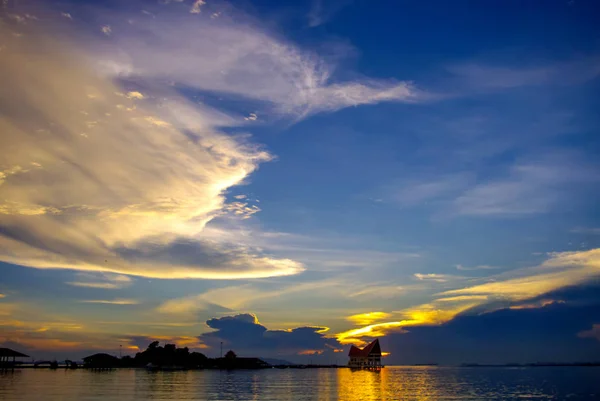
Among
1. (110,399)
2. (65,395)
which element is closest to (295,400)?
(110,399)

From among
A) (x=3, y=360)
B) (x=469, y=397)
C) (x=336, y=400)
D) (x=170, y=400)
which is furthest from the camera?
(x=3, y=360)

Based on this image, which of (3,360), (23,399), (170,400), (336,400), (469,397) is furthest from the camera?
(3,360)

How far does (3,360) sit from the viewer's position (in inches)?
7456

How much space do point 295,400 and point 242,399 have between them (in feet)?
28.8

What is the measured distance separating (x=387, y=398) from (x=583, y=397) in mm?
34502

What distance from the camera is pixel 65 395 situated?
80312mm

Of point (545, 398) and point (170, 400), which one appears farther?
point (545, 398)

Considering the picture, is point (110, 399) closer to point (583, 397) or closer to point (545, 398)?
point (545, 398)

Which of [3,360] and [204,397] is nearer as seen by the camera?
[204,397]

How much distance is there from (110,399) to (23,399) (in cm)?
1219

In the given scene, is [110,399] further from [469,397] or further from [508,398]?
[508,398]

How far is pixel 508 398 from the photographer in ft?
283

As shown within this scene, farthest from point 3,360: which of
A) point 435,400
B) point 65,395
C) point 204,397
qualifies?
point 435,400

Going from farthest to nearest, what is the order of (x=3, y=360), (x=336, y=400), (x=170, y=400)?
(x=3, y=360)
(x=336, y=400)
(x=170, y=400)
